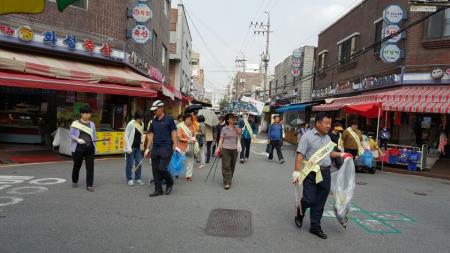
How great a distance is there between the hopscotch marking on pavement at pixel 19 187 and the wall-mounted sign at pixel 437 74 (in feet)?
45.0

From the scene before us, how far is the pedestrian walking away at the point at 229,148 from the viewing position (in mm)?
8477

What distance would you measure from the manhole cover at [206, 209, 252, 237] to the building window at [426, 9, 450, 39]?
12.8 meters

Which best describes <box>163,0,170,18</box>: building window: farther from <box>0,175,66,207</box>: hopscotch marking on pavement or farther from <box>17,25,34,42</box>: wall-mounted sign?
<box>0,175,66,207</box>: hopscotch marking on pavement

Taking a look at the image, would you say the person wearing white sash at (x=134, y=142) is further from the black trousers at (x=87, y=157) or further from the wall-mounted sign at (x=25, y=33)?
the wall-mounted sign at (x=25, y=33)

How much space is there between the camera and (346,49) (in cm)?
2323

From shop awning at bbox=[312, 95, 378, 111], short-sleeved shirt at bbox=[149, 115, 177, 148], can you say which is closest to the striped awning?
shop awning at bbox=[312, 95, 378, 111]

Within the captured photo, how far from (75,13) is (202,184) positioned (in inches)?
351

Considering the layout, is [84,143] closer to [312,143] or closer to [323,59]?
[312,143]

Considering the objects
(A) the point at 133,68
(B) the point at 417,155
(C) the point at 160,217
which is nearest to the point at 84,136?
(C) the point at 160,217

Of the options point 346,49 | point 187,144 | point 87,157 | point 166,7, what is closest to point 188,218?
point 87,157

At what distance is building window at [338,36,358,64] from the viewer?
2173cm

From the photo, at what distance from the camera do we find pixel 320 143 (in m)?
5.51

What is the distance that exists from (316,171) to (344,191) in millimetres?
670

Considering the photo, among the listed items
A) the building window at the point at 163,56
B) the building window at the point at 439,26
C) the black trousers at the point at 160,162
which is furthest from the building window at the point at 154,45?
the black trousers at the point at 160,162
